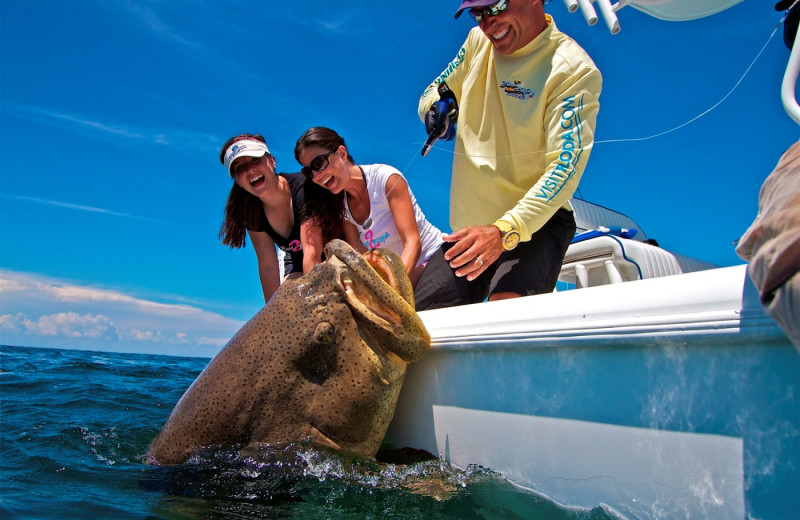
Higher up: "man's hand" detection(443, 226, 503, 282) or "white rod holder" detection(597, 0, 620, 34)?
"white rod holder" detection(597, 0, 620, 34)

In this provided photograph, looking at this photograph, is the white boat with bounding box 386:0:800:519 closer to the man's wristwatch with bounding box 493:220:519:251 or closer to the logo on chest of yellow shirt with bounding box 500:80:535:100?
the man's wristwatch with bounding box 493:220:519:251

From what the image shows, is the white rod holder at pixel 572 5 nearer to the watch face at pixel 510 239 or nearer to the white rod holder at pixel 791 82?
the white rod holder at pixel 791 82

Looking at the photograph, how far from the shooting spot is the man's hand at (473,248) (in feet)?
8.67

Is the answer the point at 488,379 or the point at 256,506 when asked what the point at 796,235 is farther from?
the point at 256,506

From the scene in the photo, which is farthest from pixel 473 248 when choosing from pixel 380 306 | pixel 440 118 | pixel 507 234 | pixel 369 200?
pixel 369 200

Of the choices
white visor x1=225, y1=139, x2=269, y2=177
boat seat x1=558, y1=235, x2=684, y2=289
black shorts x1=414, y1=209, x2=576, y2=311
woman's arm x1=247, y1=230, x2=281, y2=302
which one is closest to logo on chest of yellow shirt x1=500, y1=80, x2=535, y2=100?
black shorts x1=414, y1=209, x2=576, y2=311

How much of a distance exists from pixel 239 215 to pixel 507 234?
2368 millimetres

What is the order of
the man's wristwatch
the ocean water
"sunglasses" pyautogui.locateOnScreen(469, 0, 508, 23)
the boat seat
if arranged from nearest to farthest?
the ocean water → the man's wristwatch → "sunglasses" pyautogui.locateOnScreen(469, 0, 508, 23) → the boat seat

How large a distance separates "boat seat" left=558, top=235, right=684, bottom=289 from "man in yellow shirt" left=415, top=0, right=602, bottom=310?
2.88 m

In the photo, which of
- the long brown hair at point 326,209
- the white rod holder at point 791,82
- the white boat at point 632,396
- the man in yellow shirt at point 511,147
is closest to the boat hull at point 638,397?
the white boat at point 632,396

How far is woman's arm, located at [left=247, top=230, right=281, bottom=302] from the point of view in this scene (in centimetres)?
458

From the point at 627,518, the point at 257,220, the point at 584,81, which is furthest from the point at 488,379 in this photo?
the point at 257,220

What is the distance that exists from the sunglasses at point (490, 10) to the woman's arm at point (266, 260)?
2.36 meters

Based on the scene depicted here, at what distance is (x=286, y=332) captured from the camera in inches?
105
